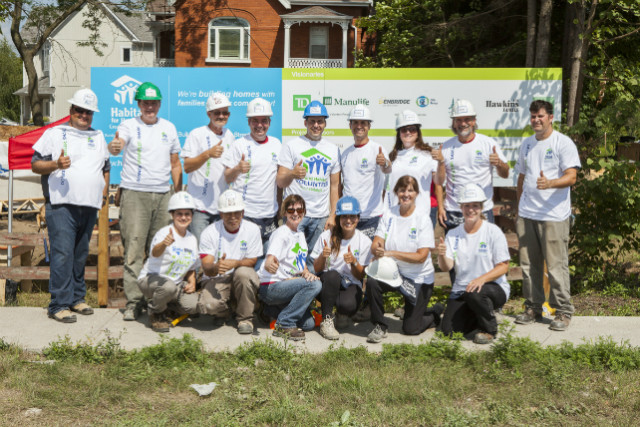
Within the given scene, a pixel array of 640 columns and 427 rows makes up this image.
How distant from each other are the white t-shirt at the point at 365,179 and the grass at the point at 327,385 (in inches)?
66.3

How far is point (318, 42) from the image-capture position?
3005cm

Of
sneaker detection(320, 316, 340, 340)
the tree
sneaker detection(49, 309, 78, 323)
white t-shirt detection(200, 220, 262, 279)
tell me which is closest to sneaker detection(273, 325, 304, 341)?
sneaker detection(320, 316, 340, 340)

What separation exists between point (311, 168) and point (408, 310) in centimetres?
169

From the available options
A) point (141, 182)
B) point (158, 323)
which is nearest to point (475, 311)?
point (158, 323)

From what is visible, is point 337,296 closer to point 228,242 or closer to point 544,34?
point 228,242

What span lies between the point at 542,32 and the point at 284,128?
17.2 feet

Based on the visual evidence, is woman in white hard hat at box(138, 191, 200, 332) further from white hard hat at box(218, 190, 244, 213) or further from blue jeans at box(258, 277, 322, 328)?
blue jeans at box(258, 277, 322, 328)

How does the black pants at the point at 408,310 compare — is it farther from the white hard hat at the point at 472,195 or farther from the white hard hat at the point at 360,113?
the white hard hat at the point at 360,113

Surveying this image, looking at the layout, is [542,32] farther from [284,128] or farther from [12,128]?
[12,128]

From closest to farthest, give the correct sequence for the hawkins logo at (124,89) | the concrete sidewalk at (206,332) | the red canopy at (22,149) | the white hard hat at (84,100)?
the concrete sidewalk at (206,332) → the white hard hat at (84,100) → the hawkins logo at (124,89) → the red canopy at (22,149)

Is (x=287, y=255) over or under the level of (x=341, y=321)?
over

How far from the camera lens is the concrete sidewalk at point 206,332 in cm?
634

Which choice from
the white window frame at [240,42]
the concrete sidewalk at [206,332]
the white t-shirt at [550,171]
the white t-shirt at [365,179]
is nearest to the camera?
the concrete sidewalk at [206,332]

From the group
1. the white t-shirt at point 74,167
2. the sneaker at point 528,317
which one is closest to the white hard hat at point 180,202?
the white t-shirt at point 74,167
